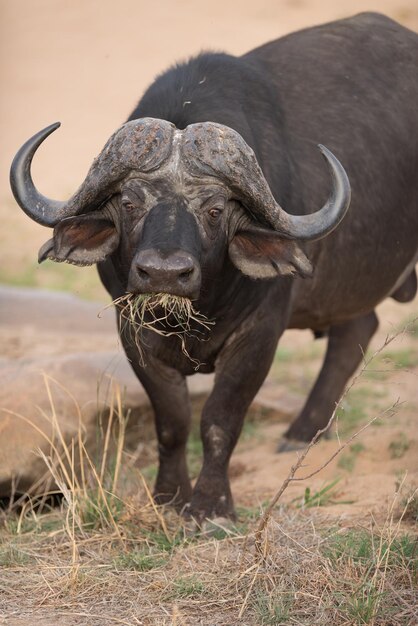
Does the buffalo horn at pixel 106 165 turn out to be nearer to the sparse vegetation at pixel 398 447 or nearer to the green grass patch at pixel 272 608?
the green grass patch at pixel 272 608

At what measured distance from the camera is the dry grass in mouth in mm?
4570

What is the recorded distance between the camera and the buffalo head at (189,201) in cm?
475

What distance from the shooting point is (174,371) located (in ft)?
18.1

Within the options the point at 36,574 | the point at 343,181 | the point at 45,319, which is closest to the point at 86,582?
the point at 36,574

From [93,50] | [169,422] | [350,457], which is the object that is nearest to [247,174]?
[169,422]

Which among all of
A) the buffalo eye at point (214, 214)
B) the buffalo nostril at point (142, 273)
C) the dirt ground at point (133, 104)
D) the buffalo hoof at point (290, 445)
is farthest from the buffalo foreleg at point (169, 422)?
the buffalo hoof at point (290, 445)

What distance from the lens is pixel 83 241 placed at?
5.04 m

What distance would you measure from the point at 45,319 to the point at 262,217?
3.66 m

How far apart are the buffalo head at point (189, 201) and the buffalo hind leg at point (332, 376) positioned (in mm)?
2144

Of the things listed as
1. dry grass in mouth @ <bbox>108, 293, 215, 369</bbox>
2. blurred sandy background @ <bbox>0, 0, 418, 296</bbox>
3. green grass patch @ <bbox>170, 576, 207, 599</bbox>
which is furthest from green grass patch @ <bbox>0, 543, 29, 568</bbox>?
blurred sandy background @ <bbox>0, 0, 418, 296</bbox>

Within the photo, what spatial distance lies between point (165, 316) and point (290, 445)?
2.20m

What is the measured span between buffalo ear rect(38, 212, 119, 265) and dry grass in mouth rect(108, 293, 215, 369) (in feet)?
0.75

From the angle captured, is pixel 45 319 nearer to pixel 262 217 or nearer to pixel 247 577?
pixel 262 217

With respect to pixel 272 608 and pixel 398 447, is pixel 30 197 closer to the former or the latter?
pixel 272 608
